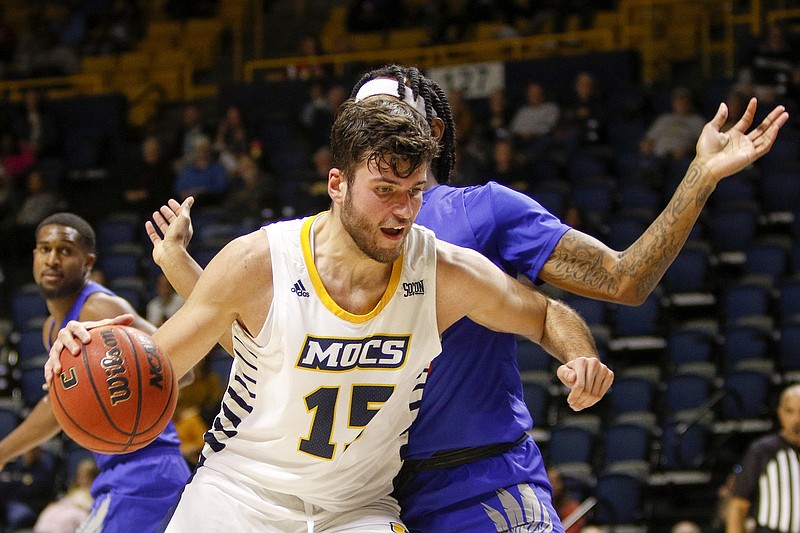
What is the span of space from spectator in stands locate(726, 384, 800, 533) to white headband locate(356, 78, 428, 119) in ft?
13.3

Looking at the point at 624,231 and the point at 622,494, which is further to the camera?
the point at 624,231

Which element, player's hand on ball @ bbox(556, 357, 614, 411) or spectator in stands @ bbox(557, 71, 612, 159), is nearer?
player's hand on ball @ bbox(556, 357, 614, 411)

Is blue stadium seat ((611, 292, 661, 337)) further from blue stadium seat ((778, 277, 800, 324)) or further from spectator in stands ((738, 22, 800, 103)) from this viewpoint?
spectator in stands ((738, 22, 800, 103))

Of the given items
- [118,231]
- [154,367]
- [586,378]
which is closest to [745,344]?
[586,378]

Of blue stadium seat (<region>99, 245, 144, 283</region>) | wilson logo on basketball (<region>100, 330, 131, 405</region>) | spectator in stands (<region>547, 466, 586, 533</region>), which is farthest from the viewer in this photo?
blue stadium seat (<region>99, 245, 144, 283</region>)

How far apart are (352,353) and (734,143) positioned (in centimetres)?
141

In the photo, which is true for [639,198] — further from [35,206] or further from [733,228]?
[35,206]

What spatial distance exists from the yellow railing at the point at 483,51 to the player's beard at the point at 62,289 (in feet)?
32.0

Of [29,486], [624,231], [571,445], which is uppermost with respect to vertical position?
[624,231]

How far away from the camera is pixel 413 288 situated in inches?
140

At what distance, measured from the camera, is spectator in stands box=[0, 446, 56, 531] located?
10070mm

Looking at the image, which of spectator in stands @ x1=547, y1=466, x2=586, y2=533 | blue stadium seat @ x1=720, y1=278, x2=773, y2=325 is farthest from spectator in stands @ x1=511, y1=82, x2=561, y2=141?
spectator in stands @ x1=547, y1=466, x2=586, y2=533

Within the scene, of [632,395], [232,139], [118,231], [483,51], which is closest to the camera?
[632,395]

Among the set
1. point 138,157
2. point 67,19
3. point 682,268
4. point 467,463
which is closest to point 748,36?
point 682,268
